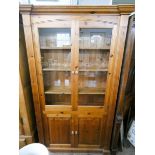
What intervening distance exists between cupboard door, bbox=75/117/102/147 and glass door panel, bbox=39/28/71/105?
350 mm

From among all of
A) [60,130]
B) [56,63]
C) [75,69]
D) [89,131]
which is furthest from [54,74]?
[89,131]

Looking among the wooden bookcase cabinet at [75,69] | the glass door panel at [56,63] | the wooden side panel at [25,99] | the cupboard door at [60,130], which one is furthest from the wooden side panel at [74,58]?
the wooden side panel at [25,99]

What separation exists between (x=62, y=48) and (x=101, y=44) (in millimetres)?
465

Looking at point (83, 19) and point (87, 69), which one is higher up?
point (83, 19)

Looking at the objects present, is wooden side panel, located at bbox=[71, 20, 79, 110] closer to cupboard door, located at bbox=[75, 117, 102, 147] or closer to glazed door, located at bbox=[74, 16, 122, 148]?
glazed door, located at bbox=[74, 16, 122, 148]

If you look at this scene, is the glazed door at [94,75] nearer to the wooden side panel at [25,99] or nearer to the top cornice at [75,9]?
the top cornice at [75,9]

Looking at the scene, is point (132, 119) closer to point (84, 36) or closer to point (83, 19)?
point (84, 36)

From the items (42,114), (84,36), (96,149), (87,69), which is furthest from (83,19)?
(96,149)

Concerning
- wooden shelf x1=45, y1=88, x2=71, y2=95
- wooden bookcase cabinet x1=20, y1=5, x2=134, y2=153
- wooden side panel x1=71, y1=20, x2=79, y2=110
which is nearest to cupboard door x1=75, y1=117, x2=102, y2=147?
wooden bookcase cabinet x1=20, y1=5, x2=134, y2=153

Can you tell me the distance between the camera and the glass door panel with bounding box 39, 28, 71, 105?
5.35 ft

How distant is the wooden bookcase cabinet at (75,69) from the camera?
142cm

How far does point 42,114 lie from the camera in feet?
5.97

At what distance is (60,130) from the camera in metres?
1.91
